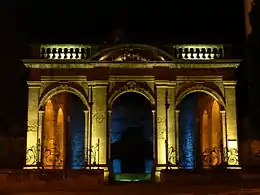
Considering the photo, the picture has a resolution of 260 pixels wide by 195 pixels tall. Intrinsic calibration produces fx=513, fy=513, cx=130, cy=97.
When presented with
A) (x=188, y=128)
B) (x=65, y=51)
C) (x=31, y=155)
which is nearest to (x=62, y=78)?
(x=65, y=51)

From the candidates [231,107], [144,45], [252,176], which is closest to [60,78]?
[144,45]

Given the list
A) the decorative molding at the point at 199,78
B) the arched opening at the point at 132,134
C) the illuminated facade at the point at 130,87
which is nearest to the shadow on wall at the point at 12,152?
the illuminated facade at the point at 130,87

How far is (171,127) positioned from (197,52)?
4067 mm

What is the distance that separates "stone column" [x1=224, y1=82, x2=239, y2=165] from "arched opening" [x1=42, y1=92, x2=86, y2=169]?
7309 millimetres

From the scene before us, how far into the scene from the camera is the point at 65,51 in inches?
1009

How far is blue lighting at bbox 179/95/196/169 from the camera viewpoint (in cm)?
2986

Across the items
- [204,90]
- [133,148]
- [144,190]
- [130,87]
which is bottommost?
[144,190]

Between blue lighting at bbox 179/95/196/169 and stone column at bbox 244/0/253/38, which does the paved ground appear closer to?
blue lighting at bbox 179/95/196/169

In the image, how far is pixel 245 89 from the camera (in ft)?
97.8

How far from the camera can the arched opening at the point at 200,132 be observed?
88.3 ft

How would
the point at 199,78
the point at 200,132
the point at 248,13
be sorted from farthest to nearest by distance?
1. the point at 200,132
2. the point at 248,13
3. the point at 199,78

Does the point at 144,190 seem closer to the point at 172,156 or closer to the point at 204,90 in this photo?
the point at 172,156

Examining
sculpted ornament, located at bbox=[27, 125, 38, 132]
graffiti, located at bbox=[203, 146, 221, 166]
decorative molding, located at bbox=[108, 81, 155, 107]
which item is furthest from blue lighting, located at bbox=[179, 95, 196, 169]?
sculpted ornament, located at bbox=[27, 125, 38, 132]

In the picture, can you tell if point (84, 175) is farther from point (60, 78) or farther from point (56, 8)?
point (56, 8)
